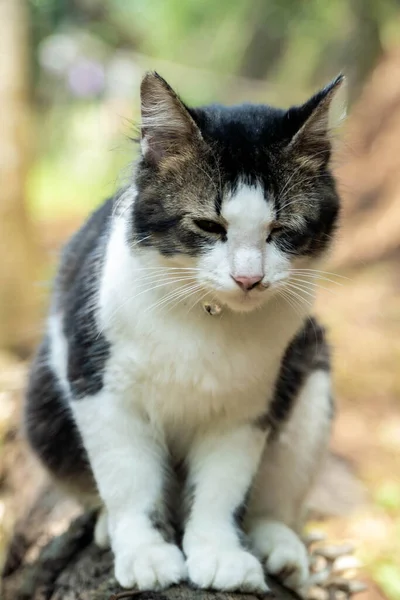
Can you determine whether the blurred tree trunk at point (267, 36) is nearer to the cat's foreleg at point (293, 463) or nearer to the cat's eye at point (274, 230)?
the cat's foreleg at point (293, 463)

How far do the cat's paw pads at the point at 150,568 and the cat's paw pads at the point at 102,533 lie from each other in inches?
10.4

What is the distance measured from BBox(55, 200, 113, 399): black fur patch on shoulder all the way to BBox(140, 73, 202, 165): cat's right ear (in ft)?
1.18

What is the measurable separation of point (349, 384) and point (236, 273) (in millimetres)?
2681

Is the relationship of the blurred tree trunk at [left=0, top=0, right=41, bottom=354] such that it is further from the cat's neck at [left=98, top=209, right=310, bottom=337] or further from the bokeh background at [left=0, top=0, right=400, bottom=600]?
the cat's neck at [left=98, top=209, right=310, bottom=337]

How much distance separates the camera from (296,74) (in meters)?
7.58

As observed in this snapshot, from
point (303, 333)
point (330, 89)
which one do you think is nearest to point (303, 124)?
point (330, 89)

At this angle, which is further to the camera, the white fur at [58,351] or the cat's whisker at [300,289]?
the white fur at [58,351]

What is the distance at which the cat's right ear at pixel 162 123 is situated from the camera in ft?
5.03

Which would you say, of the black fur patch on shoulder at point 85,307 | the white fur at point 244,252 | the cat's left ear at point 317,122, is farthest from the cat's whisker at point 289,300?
the black fur patch on shoulder at point 85,307

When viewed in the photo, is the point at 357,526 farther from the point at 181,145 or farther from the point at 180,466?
the point at 181,145

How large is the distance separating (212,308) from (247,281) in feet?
0.74

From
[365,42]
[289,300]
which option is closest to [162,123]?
[289,300]

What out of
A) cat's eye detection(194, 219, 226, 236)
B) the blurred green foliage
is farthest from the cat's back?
the blurred green foliage

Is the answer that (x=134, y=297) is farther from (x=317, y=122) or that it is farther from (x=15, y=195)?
(x=15, y=195)
